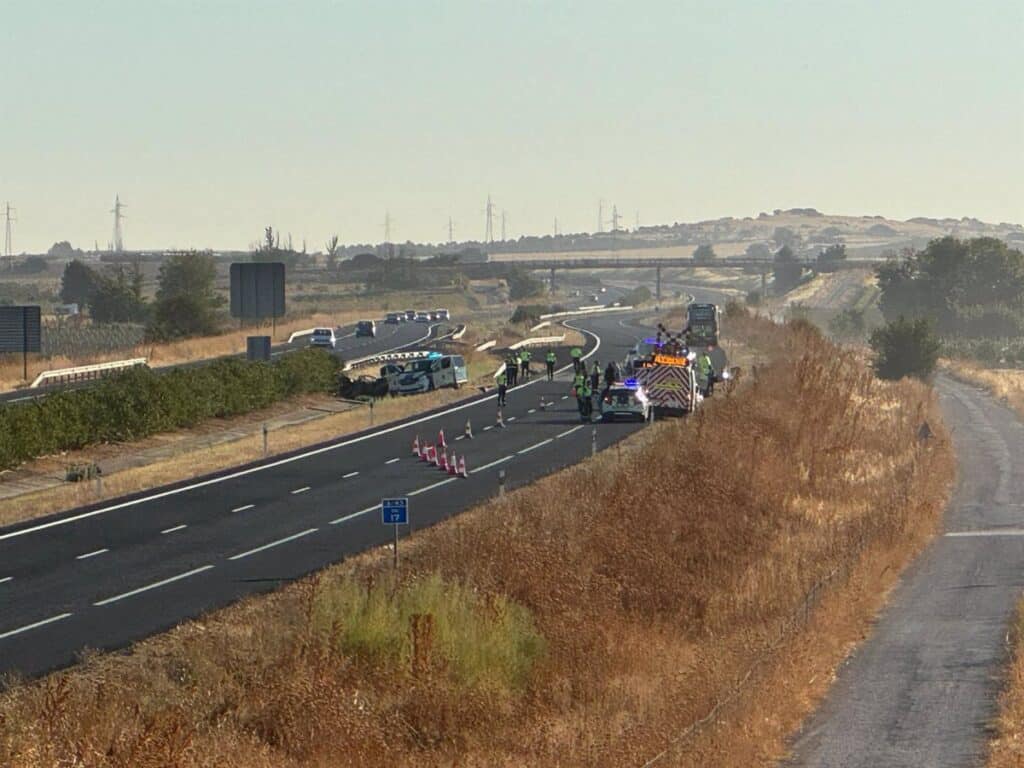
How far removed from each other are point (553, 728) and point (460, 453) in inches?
1275

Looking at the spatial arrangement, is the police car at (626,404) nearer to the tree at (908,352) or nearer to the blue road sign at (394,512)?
the blue road sign at (394,512)

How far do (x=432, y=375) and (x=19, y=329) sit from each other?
18.9 m

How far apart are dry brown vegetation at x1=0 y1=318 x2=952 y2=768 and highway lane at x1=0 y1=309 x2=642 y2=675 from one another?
1.41 meters

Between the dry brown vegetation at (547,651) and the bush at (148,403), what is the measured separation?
14233 mm

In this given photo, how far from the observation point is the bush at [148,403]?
5025cm

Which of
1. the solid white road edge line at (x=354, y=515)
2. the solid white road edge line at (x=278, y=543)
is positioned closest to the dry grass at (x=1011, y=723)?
the solid white road edge line at (x=278, y=543)

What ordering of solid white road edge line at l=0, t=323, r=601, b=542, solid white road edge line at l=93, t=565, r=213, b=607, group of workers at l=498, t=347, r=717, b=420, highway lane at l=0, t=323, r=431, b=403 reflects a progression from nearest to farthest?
solid white road edge line at l=93, t=565, r=213, b=607
solid white road edge line at l=0, t=323, r=601, b=542
group of workers at l=498, t=347, r=717, b=420
highway lane at l=0, t=323, r=431, b=403

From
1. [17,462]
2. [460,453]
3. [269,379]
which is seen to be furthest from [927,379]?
[17,462]

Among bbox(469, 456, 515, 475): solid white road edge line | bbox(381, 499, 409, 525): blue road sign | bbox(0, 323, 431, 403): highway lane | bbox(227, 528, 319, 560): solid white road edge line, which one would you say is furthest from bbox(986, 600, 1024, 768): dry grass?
bbox(0, 323, 431, 403): highway lane

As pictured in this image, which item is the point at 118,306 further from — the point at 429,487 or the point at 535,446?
the point at 429,487

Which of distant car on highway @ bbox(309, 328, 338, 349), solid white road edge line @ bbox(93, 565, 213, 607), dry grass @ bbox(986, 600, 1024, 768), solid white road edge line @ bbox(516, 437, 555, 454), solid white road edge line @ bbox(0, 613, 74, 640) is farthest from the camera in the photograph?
distant car on highway @ bbox(309, 328, 338, 349)

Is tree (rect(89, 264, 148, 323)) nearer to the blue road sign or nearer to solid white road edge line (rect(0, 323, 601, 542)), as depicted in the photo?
→ solid white road edge line (rect(0, 323, 601, 542))

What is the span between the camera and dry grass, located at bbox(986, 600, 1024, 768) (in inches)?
909

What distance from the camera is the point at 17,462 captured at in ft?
160
